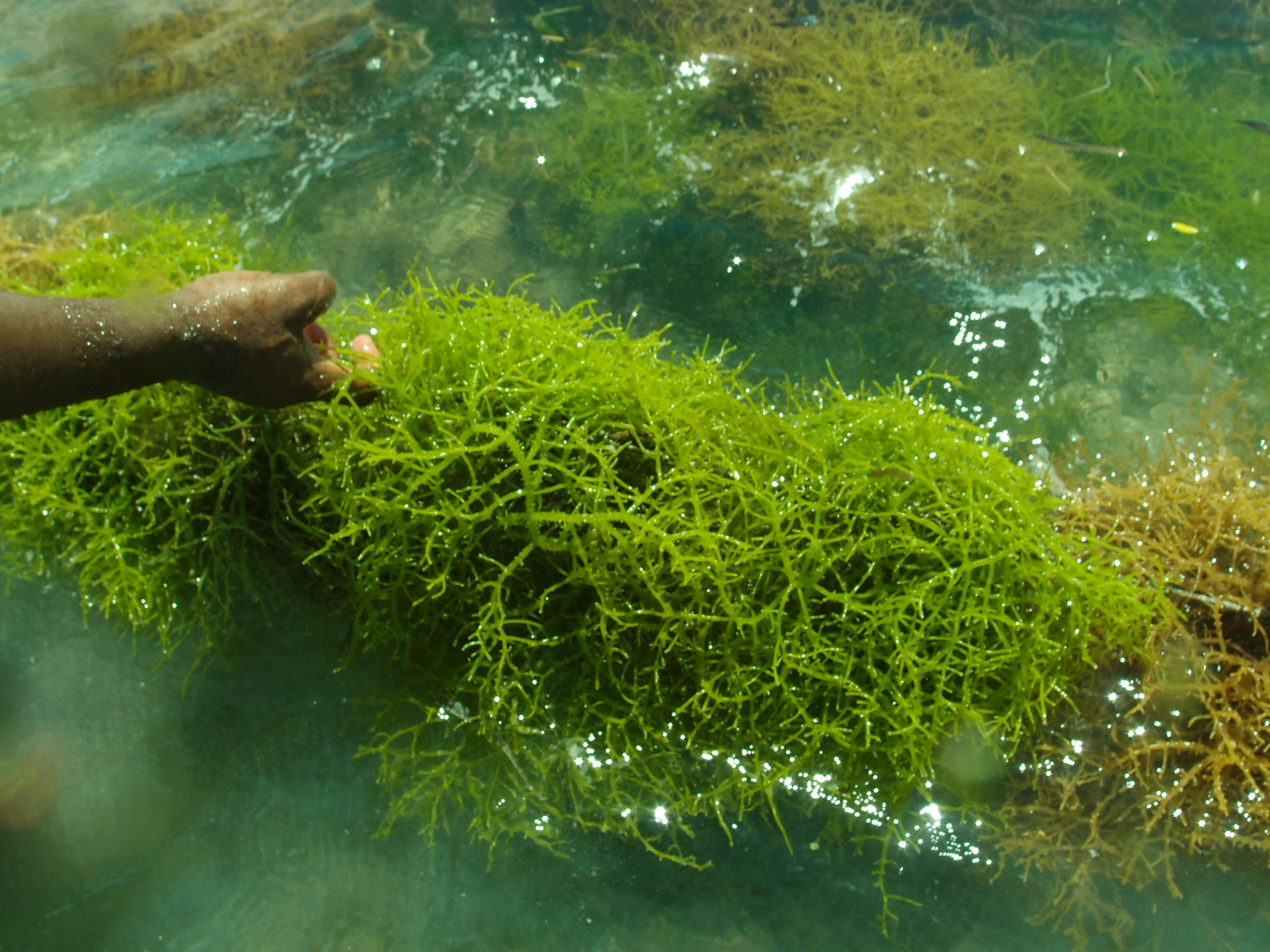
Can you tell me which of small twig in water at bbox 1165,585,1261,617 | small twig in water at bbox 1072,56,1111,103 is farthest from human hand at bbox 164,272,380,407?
small twig in water at bbox 1072,56,1111,103

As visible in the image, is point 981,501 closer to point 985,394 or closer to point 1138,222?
point 985,394

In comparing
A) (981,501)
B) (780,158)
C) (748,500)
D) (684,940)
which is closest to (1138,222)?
(780,158)

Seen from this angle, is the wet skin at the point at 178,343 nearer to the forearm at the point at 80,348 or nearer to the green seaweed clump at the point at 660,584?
the forearm at the point at 80,348

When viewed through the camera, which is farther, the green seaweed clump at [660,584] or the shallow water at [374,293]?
the shallow water at [374,293]

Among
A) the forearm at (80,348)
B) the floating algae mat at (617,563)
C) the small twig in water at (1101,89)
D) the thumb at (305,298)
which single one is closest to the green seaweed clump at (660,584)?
the floating algae mat at (617,563)

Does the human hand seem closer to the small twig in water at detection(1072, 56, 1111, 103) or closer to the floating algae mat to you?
the floating algae mat

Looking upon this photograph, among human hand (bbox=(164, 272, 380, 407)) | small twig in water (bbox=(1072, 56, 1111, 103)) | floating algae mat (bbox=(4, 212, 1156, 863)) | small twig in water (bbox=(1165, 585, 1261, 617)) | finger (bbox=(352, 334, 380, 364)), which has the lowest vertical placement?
small twig in water (bbox=(1165, 585, 1261, 617))

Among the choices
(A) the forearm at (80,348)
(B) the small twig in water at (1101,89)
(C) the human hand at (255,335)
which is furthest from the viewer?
(B) the small twig in water at (1101,89)
